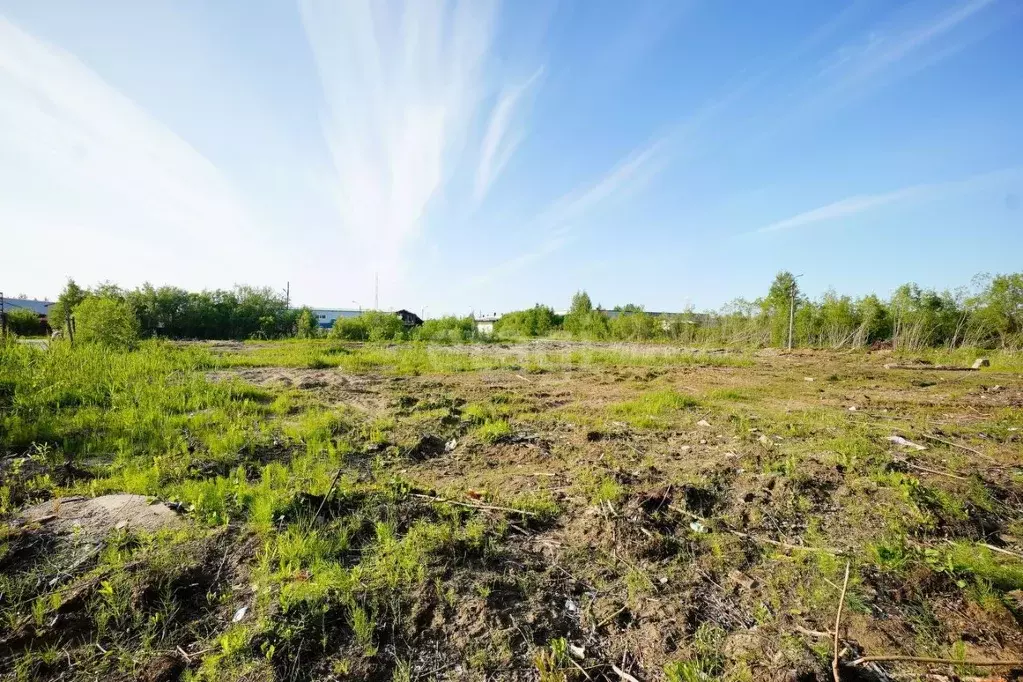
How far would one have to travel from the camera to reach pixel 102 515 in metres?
2.92

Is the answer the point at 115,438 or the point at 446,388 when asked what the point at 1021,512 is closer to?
the point at 446,388

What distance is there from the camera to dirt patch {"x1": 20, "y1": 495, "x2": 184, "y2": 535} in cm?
277

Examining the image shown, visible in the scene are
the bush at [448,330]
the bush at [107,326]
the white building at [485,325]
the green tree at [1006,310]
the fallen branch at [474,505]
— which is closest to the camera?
the fallen branch at [474,505]

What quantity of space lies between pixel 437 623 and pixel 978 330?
26250mm

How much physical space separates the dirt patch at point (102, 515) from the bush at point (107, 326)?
10412 mm

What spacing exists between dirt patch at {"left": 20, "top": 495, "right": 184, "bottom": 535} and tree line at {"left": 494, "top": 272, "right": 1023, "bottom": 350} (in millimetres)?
24493

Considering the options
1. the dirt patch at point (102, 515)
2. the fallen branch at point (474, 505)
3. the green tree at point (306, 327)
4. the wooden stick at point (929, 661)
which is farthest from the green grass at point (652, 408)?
the green tree at point (306, 327)

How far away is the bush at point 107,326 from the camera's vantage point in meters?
11.7

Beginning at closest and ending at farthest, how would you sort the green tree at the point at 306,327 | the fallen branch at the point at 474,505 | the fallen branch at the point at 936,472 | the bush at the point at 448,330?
the fallen branch at the point at 474,505 < the fallen branch at the point at 936,472 < the bush at the point at 448,330 < the green tree at the point at 306,327

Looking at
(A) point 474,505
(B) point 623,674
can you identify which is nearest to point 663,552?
(B) point 623,674

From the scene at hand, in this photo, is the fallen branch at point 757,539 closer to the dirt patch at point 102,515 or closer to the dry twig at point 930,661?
the dry twig at point 930,661

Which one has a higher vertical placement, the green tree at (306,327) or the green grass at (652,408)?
the green tree at (306,327)

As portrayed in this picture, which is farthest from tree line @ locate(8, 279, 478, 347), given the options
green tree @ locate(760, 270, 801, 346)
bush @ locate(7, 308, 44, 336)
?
green tree @ locate(760, 270, 801, 346)

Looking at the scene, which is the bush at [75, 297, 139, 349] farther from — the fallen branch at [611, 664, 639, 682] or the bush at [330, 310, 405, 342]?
the fallen branch at [611, 664, 639, 682]
